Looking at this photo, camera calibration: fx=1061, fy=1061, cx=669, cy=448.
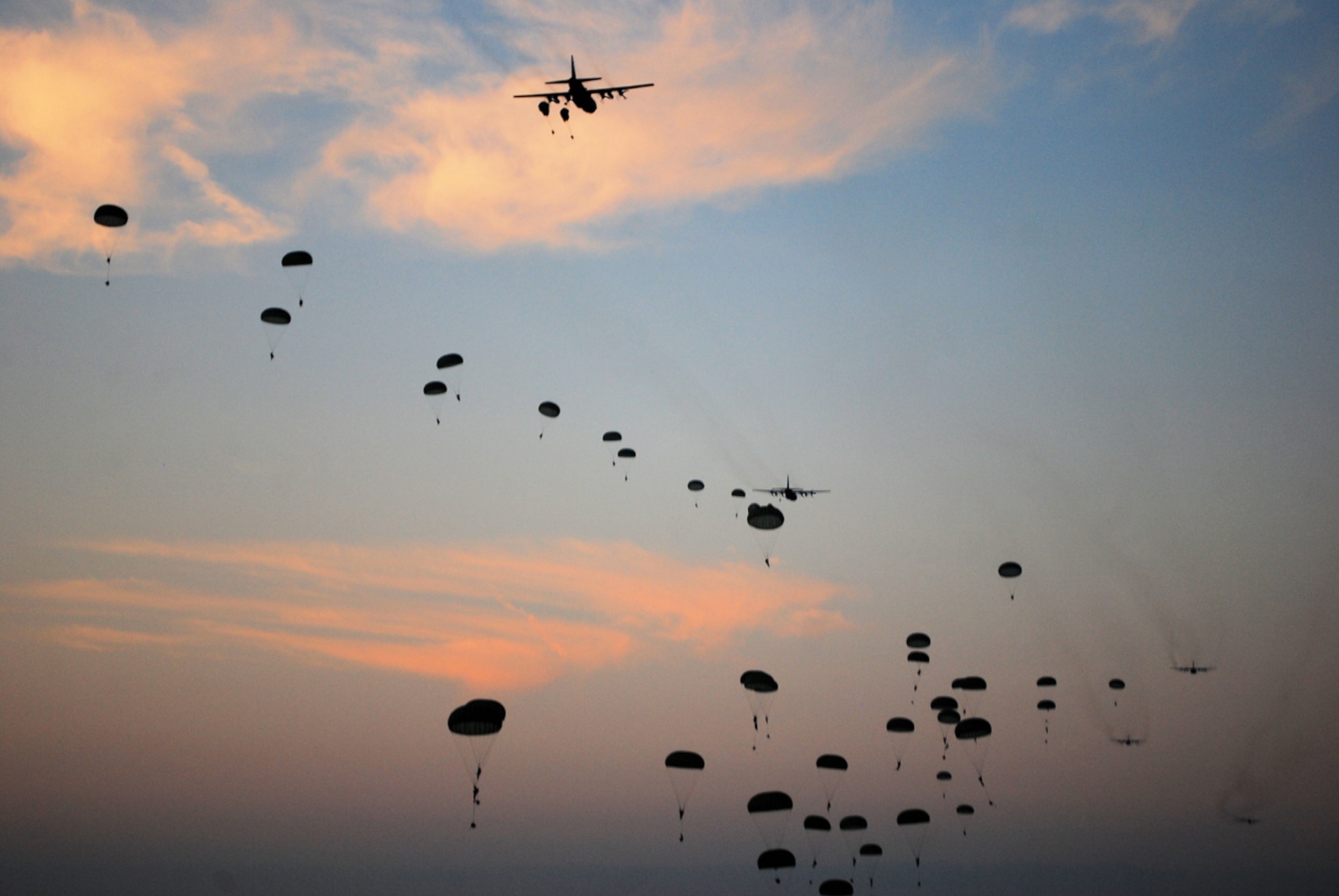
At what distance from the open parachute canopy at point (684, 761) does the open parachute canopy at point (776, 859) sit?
30.4ft

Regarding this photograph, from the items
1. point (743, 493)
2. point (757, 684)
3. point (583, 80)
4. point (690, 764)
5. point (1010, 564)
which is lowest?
point (690, 764)

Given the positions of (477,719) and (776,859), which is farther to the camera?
(776,859)

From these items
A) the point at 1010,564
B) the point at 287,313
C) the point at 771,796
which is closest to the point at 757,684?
the point at 771,796

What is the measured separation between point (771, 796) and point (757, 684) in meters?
5.54

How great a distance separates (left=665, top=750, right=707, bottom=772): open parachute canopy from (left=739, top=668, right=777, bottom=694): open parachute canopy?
15.3 feet

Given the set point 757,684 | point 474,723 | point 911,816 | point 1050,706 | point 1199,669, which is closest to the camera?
point 474,723

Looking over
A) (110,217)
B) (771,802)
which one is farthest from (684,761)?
(110,217)

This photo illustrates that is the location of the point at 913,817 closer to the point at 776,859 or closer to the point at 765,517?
the point at 776,859

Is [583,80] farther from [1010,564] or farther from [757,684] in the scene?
[1010,564]

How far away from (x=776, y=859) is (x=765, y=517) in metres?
18.9

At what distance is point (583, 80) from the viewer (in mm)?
50562

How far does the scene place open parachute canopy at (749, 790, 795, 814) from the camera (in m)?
51.1

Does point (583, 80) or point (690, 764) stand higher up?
point (583, 80)

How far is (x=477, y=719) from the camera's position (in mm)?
45719
